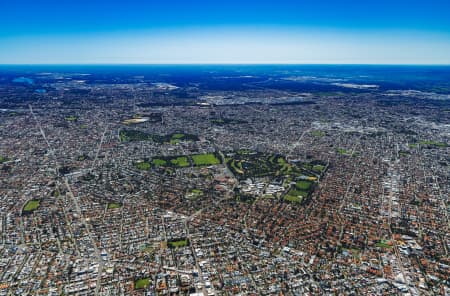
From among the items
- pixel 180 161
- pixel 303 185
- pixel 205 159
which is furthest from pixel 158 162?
pixel 303 185

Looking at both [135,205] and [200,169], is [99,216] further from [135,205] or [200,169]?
[200,169]

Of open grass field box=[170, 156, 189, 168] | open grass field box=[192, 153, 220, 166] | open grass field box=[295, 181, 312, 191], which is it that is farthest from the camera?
open grass field box=[192, 153, 220, 166]

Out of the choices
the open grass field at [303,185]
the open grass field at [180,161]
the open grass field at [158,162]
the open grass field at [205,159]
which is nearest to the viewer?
the open grass field at [303,185]

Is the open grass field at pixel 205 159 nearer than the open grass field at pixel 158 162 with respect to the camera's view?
No

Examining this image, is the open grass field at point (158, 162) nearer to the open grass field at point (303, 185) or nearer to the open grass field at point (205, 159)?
the open grass field at point (205, 159)

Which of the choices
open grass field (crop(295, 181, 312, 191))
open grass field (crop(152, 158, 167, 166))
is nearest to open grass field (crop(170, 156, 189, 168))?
open grass field (crop(152, 158, 167, 166))

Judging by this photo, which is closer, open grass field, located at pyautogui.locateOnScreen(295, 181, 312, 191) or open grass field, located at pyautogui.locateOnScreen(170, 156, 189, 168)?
open grass field, located at pyautogui.locateOnScreen(295, 181, 312, 191)

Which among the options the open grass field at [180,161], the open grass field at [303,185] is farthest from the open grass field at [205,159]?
the open grass field at [303,185]

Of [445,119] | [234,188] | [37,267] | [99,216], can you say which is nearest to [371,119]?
[445,119]

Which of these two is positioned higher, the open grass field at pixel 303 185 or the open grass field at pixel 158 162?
the open grass field at pixel 158 162

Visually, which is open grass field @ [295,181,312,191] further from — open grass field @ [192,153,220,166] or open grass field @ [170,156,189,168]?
open grass field @ [170,156,189,168]

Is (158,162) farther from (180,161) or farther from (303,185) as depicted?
(303,185)
